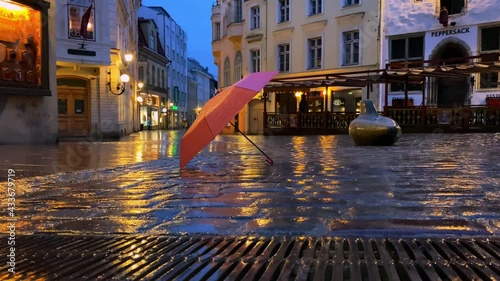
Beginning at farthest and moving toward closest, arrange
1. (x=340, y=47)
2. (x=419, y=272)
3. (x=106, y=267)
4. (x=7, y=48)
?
(x=340, y=47)
(x=7, y=48)
(x=106, y=267)
(x=419, y=272)

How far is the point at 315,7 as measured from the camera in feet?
102

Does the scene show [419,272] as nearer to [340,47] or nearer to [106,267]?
[106,267]

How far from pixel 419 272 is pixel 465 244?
2.37 ft

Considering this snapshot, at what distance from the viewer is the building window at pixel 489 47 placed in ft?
73.9

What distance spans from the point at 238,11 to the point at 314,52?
9.65 meters

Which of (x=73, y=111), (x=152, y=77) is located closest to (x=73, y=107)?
(x=73, y=111)

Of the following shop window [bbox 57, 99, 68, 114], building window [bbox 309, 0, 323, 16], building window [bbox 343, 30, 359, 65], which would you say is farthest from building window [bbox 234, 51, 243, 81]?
shop window [bbox 57, 99, 68, 114]

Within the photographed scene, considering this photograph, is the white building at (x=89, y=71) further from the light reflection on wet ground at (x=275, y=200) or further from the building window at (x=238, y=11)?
the building window at (x=238, y=11)

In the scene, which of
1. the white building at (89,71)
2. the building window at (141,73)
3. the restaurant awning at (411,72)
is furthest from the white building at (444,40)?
the building window at (141,73)

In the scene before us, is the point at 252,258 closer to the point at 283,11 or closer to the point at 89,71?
the point at 89,71

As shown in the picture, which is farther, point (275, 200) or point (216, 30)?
point (216, 30)

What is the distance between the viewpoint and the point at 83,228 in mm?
3623

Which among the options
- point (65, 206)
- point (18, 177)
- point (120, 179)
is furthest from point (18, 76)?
point (65, 206)

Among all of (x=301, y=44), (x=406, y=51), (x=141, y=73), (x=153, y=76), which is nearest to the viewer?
(x=406, y=51)
